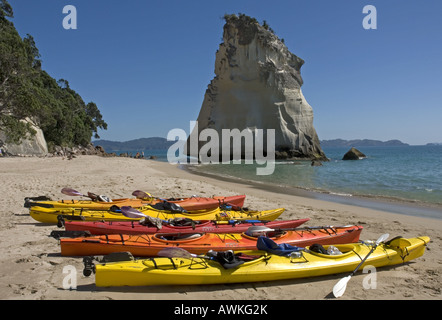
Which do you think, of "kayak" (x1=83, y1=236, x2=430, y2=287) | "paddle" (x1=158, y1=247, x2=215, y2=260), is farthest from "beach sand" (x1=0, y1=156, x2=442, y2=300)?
"paddle" (x1=158, y1=247, x2=215, y2=260)

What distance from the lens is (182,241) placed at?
4699mm

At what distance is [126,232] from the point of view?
17.7 feet

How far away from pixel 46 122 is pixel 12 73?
30.8 feet

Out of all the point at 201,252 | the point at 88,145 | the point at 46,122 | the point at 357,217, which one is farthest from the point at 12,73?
the point at 88,145

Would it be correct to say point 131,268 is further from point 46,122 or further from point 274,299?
point 46,122

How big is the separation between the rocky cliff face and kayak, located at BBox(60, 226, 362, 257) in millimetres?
31623

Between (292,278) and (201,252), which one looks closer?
(292,278)

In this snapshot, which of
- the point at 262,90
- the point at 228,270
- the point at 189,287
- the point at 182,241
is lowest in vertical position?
the point at 189,287

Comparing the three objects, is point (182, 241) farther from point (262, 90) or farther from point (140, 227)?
→ point (262, 90)

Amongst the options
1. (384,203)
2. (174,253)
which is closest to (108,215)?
(174,253)

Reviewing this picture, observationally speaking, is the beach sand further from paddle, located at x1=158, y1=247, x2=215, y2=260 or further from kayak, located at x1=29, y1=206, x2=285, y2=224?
paddle, located at x1=158, y1=247, x2=215, y2=260

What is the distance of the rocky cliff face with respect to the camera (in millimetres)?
36625

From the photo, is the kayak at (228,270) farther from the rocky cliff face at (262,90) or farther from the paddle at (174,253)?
the rocky cliff face at (262,90)

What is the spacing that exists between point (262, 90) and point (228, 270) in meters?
35.6
